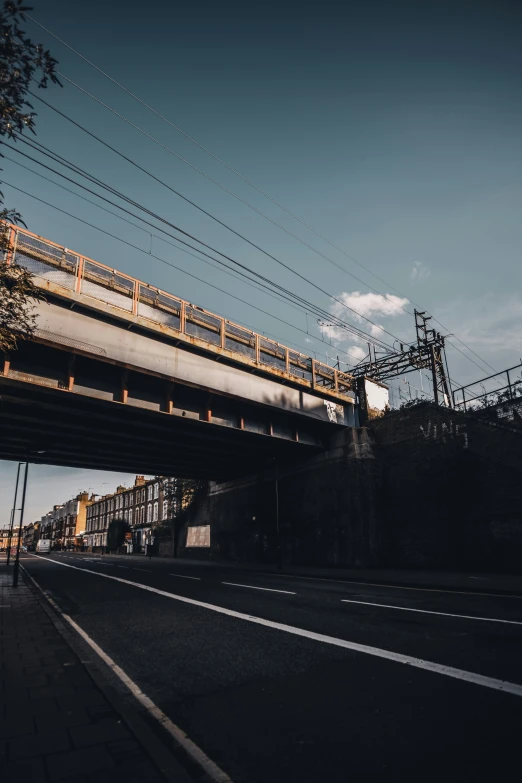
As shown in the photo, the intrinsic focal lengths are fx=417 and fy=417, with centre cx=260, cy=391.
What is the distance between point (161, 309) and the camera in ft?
52.0

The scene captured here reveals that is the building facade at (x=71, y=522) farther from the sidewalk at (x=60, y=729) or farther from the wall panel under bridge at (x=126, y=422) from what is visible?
the sidewalk at (x=60, y=729)

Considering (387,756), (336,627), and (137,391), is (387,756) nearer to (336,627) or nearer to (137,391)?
(336,627)

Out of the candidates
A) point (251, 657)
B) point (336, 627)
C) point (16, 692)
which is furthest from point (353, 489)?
point (16, 692)

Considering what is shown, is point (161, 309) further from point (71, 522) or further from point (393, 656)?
point (71, 522)

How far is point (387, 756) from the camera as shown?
2.82 meters

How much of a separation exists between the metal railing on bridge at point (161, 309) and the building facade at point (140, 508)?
26.3 m

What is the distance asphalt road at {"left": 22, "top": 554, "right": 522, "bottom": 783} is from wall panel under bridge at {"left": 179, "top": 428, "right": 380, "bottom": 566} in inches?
482

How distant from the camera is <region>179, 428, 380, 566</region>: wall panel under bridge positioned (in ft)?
69.2

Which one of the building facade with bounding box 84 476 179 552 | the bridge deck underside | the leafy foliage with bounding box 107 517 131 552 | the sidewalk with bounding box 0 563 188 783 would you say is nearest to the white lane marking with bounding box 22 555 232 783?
the sidewalk with bounding box 0 563 188 783

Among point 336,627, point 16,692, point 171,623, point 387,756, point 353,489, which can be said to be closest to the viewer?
point 387,756

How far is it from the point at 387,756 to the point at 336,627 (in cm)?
422

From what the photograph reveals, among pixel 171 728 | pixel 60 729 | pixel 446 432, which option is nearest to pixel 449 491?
pixel 446 432

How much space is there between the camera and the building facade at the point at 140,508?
4721 cm

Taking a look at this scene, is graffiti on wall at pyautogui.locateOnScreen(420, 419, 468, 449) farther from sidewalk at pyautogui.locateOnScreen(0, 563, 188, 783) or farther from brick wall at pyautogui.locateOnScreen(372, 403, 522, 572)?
sidewalk at pyautogui.locateOnScreen(0, 563, 188, 783)
